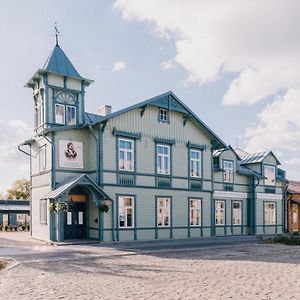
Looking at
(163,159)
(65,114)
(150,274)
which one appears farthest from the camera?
(163,159)

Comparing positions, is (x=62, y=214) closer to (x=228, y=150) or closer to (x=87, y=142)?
(x=87, y=142)

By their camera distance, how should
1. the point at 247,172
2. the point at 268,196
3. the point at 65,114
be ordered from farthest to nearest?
the point at 268,196 < the point at 247,172 < the point at 65,114

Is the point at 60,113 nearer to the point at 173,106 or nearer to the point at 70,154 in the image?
the point at 70,154

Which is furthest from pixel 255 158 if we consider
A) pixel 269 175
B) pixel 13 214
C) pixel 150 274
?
pixel 13 214

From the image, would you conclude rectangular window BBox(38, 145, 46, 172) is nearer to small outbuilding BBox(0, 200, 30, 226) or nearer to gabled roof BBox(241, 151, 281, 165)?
gabled roof BBox(241, 151, 281, 165)

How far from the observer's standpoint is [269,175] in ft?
105

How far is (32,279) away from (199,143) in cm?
1755

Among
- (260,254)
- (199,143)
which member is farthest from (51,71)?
(260,254)

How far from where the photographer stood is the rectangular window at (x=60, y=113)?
924 inches

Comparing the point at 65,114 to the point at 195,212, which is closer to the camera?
the point at 65,114

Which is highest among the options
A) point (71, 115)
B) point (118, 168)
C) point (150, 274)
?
point (71, 115)

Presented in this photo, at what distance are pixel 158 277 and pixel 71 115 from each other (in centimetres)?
1458

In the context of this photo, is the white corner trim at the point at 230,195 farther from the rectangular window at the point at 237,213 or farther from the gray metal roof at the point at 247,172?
the gray metal roof at the point at 247,172

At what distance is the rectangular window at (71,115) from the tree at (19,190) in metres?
45.4
